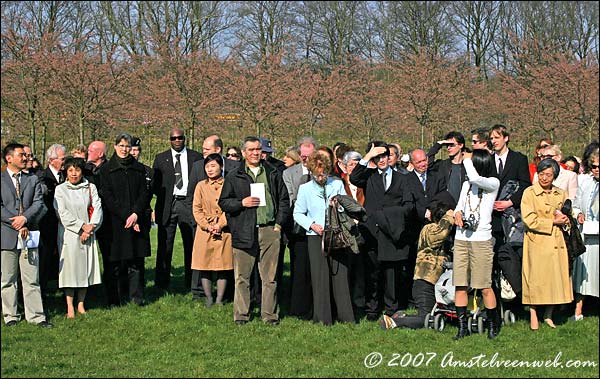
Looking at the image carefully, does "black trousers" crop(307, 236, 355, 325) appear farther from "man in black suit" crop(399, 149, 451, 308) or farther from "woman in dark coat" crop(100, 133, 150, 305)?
"woman in dark coat" crop(100, 133, 150, 305)

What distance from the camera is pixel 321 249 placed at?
8.44 m

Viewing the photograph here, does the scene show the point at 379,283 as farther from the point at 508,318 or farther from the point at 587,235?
the point at 587,235

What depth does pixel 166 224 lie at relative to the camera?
10.6m

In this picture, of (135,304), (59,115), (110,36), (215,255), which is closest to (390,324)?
(215,255)

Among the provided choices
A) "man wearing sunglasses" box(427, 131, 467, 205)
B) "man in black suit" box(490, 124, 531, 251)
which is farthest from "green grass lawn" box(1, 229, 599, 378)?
"man wearing sunglasses" box(427, 131, 467, 205)

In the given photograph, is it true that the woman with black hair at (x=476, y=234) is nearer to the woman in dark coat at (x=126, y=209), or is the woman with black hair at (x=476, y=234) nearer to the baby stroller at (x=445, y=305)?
the baby stroller at (x=445, y=305)

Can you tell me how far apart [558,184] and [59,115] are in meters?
17.3

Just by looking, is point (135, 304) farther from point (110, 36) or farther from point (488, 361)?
point (110, 36)

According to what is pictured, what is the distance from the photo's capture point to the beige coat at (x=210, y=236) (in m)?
9.41

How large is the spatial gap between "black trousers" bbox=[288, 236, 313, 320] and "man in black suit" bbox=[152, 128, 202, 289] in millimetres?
2053

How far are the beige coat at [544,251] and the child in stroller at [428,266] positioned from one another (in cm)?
84

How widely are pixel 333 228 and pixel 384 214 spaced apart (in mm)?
844

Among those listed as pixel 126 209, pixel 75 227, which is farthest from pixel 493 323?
pixel 75 227

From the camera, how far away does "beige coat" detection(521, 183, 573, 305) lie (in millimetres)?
7961
